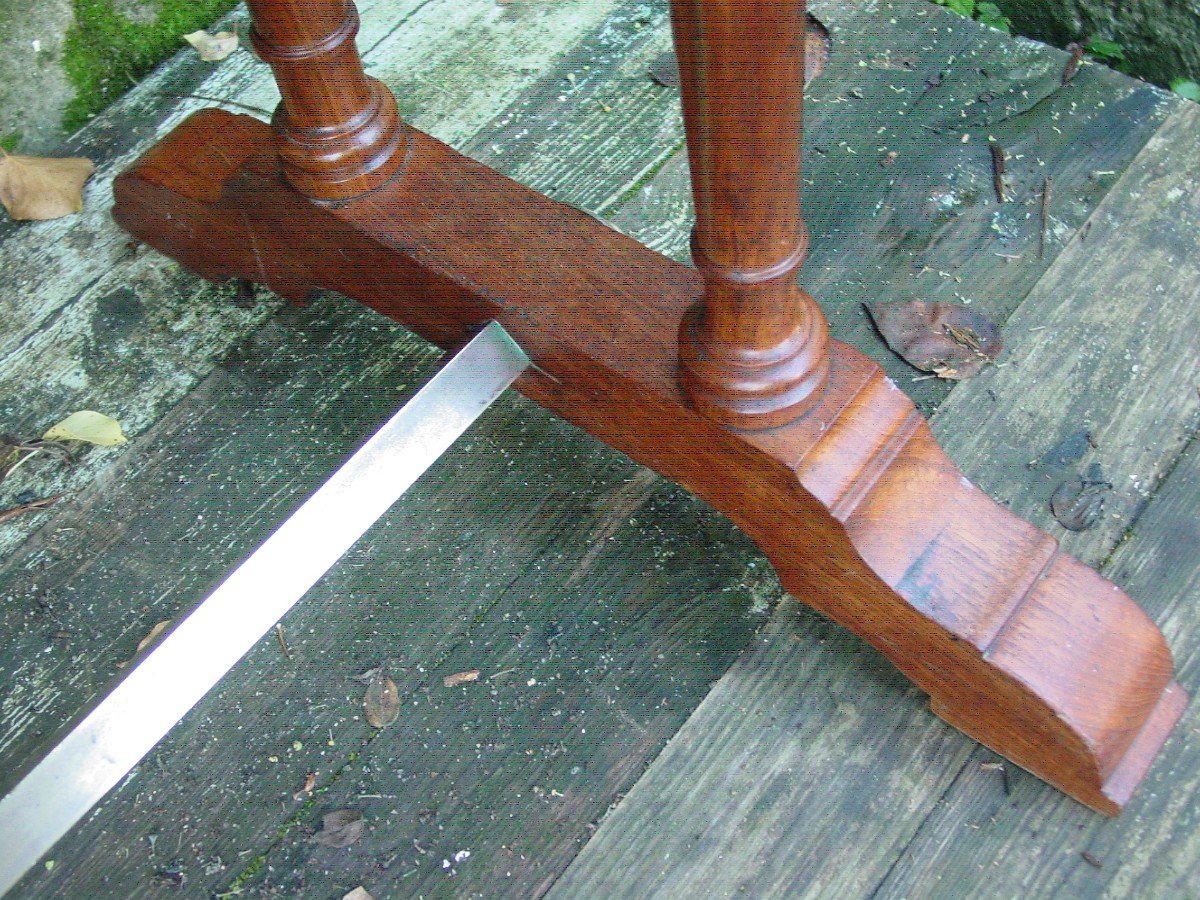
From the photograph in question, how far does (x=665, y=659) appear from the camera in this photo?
1.25 m

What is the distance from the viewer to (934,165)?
161 centimetres

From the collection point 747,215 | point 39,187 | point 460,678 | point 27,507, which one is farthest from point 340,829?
point 39,187

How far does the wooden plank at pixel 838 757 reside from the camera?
1.13 m

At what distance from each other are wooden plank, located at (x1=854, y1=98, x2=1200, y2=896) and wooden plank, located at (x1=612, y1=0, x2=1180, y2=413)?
6 cm

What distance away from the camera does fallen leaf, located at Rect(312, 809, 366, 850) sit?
3.76 feet

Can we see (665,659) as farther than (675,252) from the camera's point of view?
No

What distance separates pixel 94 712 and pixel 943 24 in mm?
1511

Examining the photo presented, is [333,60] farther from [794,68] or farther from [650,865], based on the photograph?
→ [650,865]

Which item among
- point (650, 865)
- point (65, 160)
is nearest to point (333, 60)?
point (65, 160)

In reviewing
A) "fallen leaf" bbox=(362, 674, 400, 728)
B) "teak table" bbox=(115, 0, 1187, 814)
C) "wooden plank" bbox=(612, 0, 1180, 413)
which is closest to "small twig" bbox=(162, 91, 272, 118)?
"teak table" bbox=(115, 0, 1187, 814)

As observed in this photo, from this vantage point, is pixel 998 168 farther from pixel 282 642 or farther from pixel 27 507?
pixel 27 507

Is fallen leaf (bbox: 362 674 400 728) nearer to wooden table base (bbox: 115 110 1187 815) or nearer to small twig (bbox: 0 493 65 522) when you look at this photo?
wooden table base (bbox: 115 110 1187 815)

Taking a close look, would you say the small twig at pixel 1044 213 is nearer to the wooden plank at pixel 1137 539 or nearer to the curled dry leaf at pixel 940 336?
the wooden plank at pixel 1137 539

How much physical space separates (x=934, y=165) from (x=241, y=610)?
111 centimetres
